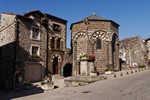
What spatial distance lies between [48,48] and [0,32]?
22.9 feet

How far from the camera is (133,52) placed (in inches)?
1483

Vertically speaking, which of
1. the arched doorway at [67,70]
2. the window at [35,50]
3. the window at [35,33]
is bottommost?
the arched doorway at [67,70]

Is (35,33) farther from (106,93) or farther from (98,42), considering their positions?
(106,93)

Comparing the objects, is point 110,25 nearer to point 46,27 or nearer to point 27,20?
point 46,27

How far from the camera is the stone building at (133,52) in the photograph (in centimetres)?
3634

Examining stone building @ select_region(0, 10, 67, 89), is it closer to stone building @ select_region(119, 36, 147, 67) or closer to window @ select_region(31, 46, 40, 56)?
window @ select_region(31, 46, 40, 56)

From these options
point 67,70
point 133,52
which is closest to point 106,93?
point 67,70

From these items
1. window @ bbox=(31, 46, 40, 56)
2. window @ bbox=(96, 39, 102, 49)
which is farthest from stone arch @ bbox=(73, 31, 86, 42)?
window @ bbox=(31, 46, 40, 56)

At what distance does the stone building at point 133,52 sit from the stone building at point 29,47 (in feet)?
61.6

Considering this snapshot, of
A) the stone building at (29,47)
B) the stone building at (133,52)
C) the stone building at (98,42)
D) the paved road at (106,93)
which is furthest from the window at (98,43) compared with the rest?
the stone building at (133,52)

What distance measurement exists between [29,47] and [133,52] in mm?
24877

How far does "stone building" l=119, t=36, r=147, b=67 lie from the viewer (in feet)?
119

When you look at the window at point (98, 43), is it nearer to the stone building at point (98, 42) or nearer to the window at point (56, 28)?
the stone building at point (98, 42)

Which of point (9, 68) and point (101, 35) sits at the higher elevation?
point (101, 35)
